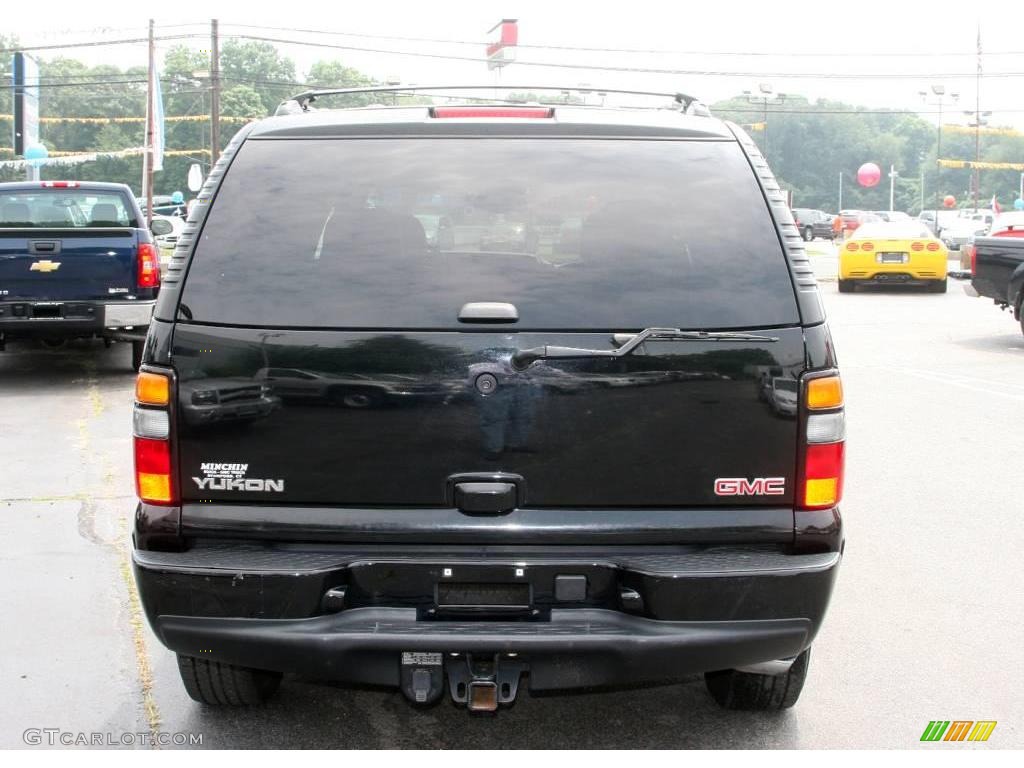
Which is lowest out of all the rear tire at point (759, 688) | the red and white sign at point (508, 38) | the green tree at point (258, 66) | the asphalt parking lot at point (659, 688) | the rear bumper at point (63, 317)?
the asphalt parking lot at point (659, 688)

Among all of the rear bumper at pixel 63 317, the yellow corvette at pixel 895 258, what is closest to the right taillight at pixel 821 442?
the rear bumper at pixel 63 317

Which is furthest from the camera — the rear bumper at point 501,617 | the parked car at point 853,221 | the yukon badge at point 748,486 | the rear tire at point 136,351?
the parked car at point 853,221

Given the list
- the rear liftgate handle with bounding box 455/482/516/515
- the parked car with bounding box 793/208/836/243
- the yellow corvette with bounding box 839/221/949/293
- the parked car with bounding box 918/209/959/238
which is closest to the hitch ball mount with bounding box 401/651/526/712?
the rear liftgate handle with bounding box 455/482/516/515

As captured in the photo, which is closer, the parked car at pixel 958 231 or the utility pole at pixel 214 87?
the utility pole at pixel 214 87

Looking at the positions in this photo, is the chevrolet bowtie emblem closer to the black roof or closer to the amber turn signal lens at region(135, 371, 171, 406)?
the black roof

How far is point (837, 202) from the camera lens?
157375mm

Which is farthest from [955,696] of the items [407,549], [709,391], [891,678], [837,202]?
[837,202]

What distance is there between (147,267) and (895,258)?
53.6 feet

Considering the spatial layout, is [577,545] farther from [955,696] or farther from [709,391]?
[955,696]

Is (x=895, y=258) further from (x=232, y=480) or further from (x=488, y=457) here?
(x=232, y=480)

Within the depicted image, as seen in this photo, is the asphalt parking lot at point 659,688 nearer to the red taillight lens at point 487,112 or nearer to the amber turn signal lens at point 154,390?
the amber turn signal lens at point 154,390

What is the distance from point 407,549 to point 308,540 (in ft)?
0.88

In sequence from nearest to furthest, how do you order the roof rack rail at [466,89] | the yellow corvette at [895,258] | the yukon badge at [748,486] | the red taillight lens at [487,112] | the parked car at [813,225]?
the yukon badge at [748,486], the red taillight lens at [487,112], the roof rack rail at [466,89], the yellow corvette at [895,258], the parked car at [813,225]

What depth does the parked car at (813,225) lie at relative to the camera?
201ft
